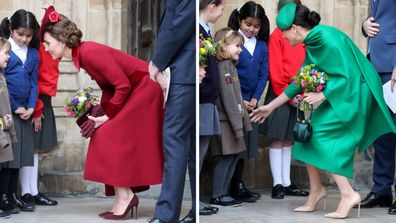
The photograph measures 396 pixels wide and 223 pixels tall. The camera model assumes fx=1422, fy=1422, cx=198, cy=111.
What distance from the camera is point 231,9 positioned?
496 inches

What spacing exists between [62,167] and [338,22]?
2.72m

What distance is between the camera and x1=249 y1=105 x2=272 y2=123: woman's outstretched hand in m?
10.8

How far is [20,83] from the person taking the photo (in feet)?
36.0

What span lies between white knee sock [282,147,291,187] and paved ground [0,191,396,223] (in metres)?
0.26

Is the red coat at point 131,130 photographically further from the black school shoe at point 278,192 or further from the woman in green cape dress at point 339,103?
the black school shoe at point 278,192

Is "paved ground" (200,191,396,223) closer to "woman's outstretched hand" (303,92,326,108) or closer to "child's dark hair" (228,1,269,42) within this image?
"woman's outstretched hand" (303,92,326,108)

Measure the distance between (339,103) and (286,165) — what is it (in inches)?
63.7

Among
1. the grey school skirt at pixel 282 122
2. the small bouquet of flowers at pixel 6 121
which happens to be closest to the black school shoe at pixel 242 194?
the grey school skirt at pixel 282 122

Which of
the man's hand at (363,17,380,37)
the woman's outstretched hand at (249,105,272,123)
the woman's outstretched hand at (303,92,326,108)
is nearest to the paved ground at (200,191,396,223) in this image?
the woman's outstretched hand at (249,105,272,123)

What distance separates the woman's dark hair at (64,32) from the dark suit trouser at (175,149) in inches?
38.9

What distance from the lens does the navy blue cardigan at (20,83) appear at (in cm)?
1097

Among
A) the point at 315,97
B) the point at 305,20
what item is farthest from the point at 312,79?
the point at 305,20

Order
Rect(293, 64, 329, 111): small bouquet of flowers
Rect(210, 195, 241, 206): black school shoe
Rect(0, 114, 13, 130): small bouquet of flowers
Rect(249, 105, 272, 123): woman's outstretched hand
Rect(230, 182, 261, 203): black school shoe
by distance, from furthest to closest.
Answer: Rect(230, 182, 261, 203): black school shoe, Rect(210, 195, 241, 206): black school shoe, Rect(249, 105, 272, 123): woman's outstretched hand, Rect(0, 114, 13, 130): small bouquet of flowers, Rect(293, 64, 329, 111): small bouquet of flowers

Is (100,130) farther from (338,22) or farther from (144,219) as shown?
(338,22)
